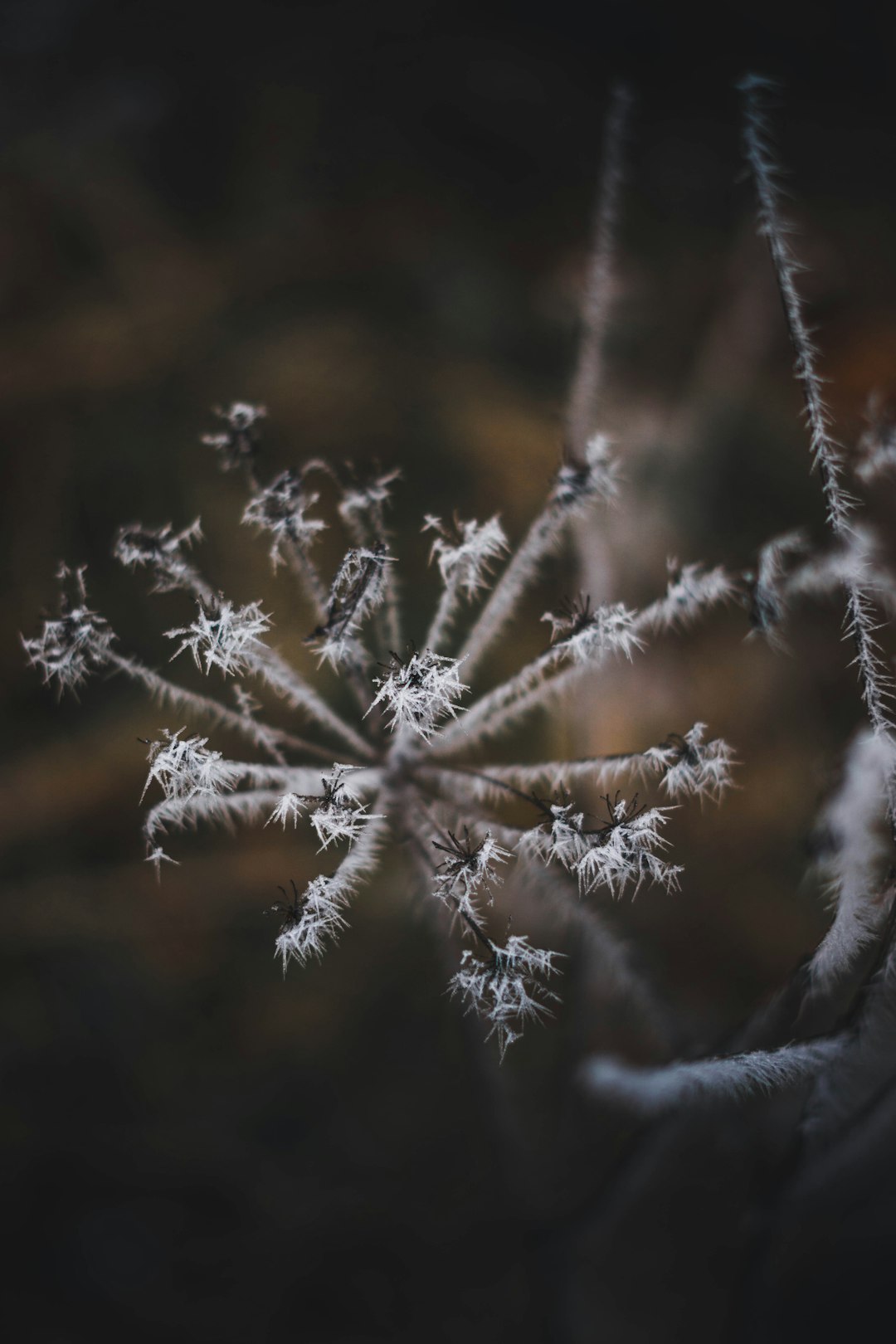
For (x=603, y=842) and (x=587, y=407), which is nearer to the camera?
(x=603, y=842)

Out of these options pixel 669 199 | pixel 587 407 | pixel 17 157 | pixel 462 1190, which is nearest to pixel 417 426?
pixel 587 407

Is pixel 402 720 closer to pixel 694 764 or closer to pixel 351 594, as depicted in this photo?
pixel 351 594

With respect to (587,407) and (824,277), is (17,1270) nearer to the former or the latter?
(587,407)

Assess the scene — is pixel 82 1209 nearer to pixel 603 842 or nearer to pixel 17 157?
pixel 603 842

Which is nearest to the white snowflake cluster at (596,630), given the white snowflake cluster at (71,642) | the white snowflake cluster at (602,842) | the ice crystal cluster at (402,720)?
the ice crystal cluster at (402,720)

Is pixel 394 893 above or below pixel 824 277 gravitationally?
below

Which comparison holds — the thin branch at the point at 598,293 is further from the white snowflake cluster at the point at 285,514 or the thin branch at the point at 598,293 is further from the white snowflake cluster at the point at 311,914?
the white snowflake cluster at the point at 311,914

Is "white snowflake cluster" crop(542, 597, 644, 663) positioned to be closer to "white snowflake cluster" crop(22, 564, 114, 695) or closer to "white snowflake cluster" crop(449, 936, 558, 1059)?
"white snowflake cluster" crop(449, 936, 558, 1059)

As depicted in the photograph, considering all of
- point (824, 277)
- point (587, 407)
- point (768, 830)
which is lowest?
point (768, 830)
